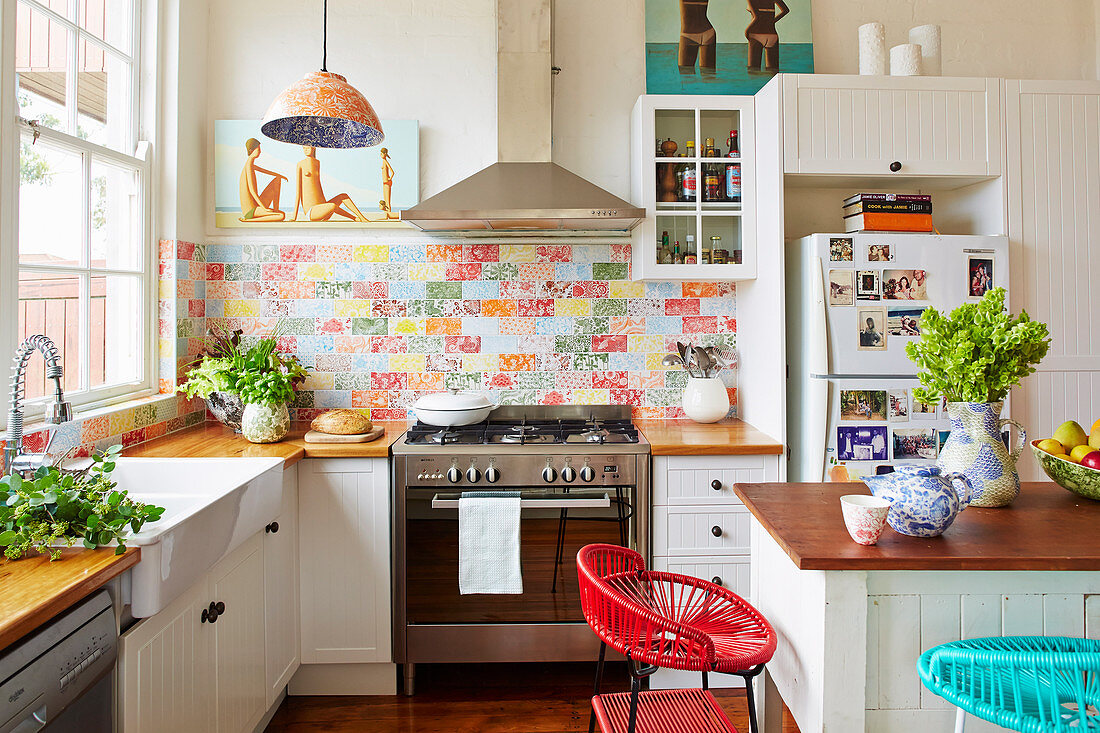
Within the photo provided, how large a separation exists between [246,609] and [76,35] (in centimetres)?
204

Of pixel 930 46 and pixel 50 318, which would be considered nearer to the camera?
pixel 50 318

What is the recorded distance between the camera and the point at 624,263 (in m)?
3.29

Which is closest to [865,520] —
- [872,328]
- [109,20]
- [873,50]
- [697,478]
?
[697,478]

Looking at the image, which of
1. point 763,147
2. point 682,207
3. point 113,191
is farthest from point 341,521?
point 763,147

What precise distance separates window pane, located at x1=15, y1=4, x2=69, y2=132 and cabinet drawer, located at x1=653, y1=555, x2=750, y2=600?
8.40ft

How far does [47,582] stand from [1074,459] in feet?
7.15

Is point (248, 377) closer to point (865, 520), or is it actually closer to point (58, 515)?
point (58, 515)

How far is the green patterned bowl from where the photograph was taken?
64.2 inches

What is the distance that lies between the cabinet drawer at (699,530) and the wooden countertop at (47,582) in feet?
5.76

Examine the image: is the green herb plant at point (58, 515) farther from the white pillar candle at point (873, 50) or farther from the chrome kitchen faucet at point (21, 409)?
the white pillar candle at point (873, 50)

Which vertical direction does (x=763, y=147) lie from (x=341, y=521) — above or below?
above

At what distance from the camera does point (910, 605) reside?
4.47ft

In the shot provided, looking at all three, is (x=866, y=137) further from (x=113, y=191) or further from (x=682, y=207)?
(x=113, y=191)

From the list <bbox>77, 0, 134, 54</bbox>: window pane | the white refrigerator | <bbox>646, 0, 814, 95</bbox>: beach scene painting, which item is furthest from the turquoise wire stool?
<bbox>77, 0, 134, 54</bbox>: window pane
